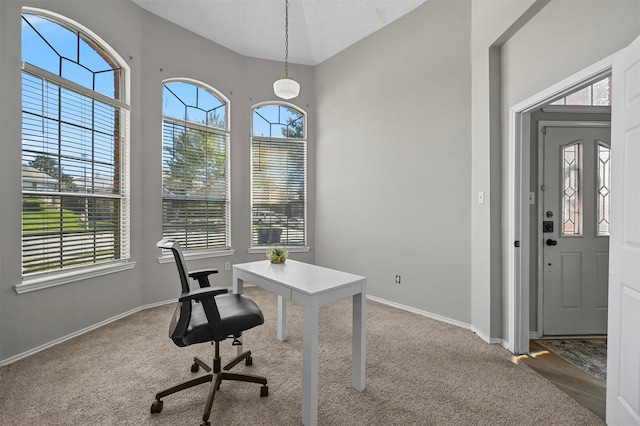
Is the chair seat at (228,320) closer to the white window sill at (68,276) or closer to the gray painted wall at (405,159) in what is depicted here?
the white window sill at (68,276)

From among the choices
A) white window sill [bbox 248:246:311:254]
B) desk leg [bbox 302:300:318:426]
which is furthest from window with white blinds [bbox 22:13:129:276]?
desk leg [bbox 302:300:318:426]

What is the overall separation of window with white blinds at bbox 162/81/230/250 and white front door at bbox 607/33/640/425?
158 inches

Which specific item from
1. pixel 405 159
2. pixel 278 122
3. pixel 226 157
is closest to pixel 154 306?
pixel 226 157

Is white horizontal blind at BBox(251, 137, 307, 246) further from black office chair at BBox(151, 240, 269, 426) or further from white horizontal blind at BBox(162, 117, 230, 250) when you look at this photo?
black office chair at BBox(151, 240, 269, 426)

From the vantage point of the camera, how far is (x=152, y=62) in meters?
3.70

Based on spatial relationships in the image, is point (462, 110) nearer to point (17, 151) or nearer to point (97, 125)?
point (97, 125)

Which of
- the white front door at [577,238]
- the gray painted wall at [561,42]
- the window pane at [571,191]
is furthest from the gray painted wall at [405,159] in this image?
the window pane at [571,191]

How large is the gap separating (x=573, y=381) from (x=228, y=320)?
7.88ft

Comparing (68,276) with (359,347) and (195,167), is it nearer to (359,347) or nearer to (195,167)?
(195,167)

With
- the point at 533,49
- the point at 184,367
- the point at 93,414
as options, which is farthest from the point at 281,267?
the point at 533,49

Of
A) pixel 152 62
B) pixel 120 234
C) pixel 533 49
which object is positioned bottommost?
pixel 120 234

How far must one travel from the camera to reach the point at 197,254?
409 centimetres

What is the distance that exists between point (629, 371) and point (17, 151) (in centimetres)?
417

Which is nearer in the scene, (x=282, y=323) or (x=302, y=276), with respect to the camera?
(x=302, y=276)
